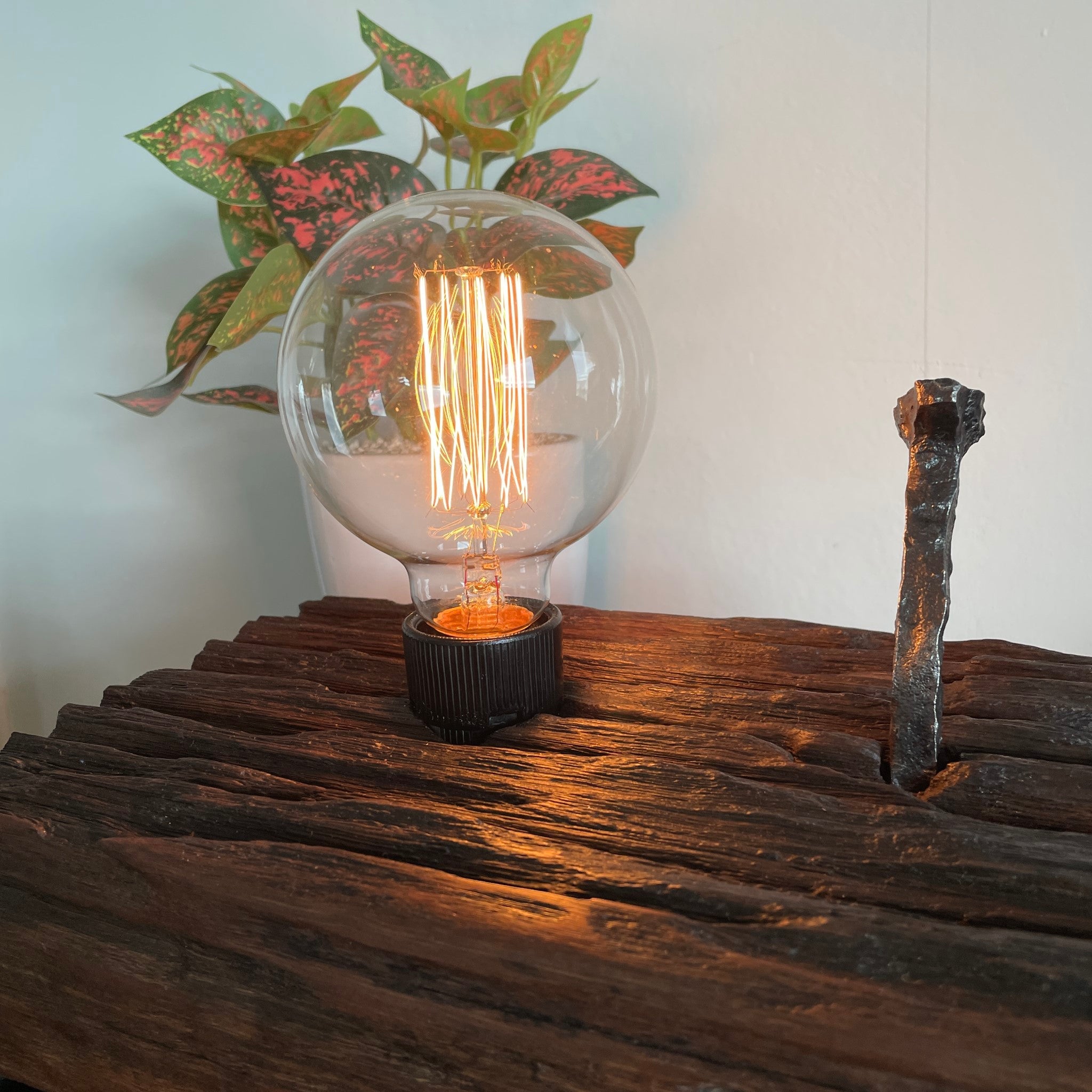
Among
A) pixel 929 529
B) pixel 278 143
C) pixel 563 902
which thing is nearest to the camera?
pixel 563 902

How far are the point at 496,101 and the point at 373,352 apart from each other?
0.39m

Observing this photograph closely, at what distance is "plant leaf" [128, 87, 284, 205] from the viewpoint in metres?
0.74

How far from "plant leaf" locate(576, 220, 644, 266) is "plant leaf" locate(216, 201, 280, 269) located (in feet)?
0.97

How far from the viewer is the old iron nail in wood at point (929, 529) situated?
1.61 ft

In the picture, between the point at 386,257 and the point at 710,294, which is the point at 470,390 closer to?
the point at 386,257

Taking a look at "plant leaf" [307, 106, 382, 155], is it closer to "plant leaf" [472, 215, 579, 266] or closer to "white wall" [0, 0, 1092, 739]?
"white wall" [0, 0, 1092, 739]

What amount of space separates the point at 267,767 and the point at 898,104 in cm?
79

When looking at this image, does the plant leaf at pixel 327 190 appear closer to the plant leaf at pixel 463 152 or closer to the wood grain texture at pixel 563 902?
the plant leaf at pixel 463 152

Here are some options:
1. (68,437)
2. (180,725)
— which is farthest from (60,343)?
(180,725)

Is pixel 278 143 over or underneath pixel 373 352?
over

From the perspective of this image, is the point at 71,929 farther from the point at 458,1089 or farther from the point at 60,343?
the point at 60,343

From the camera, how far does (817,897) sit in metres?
0.36

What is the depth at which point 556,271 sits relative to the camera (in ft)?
1.90

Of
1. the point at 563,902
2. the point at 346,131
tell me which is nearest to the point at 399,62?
the point at 346,131
